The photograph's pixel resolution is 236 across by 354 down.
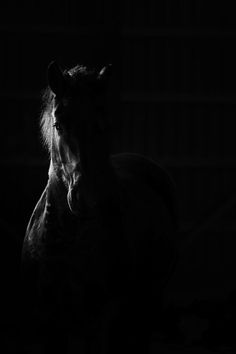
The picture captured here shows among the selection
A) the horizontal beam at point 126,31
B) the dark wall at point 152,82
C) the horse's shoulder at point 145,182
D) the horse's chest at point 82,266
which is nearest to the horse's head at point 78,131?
the horse's chest at point 82,266

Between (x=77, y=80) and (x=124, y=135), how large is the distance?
4.61m

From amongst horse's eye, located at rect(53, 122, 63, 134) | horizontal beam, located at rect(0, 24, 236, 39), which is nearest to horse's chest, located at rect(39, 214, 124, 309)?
horse's eye, located at rect(53, 122, 63, 134)

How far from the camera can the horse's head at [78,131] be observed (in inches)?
137

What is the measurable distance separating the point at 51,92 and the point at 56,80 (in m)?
0.26

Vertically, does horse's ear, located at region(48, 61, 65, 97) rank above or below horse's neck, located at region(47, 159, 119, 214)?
above

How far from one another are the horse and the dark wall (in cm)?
398

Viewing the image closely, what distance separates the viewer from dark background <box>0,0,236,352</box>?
816cm

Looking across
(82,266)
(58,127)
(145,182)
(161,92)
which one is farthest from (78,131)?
(161,92)

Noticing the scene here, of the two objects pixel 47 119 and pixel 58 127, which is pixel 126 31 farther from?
pixel 58 127

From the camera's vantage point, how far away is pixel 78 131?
353 cm

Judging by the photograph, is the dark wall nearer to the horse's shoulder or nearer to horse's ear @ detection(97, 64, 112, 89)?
the horse's shoulder

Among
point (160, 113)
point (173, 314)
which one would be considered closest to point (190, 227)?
point (160, 113)

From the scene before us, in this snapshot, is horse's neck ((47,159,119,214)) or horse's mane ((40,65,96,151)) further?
horse's mane ((40,65,96,151))

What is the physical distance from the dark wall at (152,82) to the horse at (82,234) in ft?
13.0
